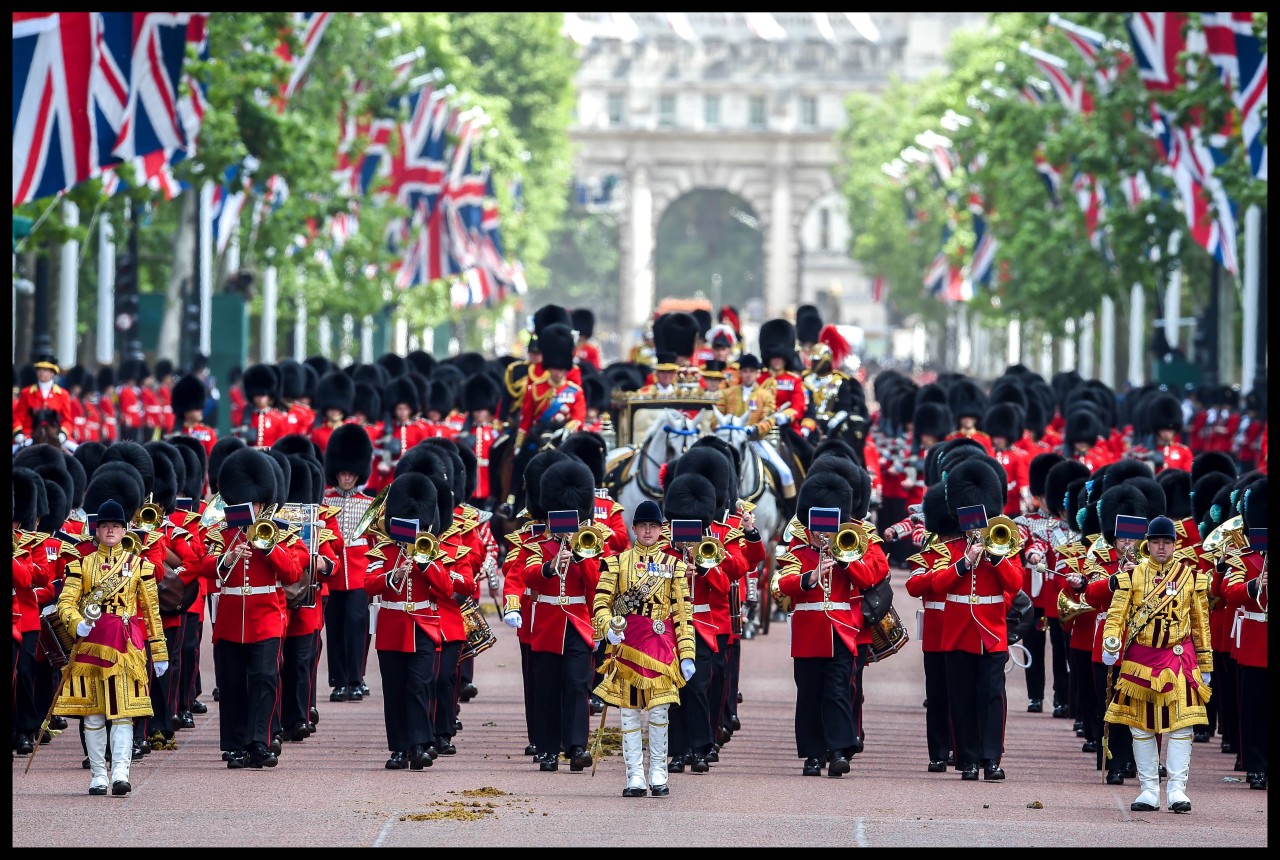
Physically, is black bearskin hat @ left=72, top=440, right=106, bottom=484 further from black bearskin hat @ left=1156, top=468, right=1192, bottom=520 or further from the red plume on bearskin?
the red plume on bearskin

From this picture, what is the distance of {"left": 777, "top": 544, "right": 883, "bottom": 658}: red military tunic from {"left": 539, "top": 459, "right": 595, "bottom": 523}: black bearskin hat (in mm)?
1097

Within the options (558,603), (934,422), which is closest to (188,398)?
(934,422)

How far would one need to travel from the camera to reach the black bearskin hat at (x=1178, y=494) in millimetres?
15844

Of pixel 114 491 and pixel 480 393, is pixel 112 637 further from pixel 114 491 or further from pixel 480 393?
pixel 480 393

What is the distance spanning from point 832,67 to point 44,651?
110029 mm

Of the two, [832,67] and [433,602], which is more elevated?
[832,67]

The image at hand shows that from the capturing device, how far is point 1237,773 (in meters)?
13.9

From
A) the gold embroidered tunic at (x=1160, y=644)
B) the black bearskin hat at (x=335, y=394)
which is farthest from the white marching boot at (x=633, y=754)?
the black bearskin hat at (x=335, y=394)

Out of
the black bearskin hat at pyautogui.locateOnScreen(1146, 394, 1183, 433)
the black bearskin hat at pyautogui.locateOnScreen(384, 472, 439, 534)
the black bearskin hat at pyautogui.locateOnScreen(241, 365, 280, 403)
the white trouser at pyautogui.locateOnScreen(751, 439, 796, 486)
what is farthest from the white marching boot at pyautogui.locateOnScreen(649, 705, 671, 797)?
the black bearskin hat at pyautogui.locateOnScreen(241, 365, 280, 403)

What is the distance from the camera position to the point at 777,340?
22625 mm

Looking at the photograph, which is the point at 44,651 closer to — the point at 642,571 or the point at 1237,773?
the point at 642,571

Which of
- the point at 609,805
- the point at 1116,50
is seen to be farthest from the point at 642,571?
the point at 1116,50

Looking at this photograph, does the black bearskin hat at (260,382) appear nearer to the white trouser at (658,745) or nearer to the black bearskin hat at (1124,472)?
the black bearskin hat at (1124,472)

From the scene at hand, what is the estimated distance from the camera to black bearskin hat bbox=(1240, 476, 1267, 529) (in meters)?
13.5
